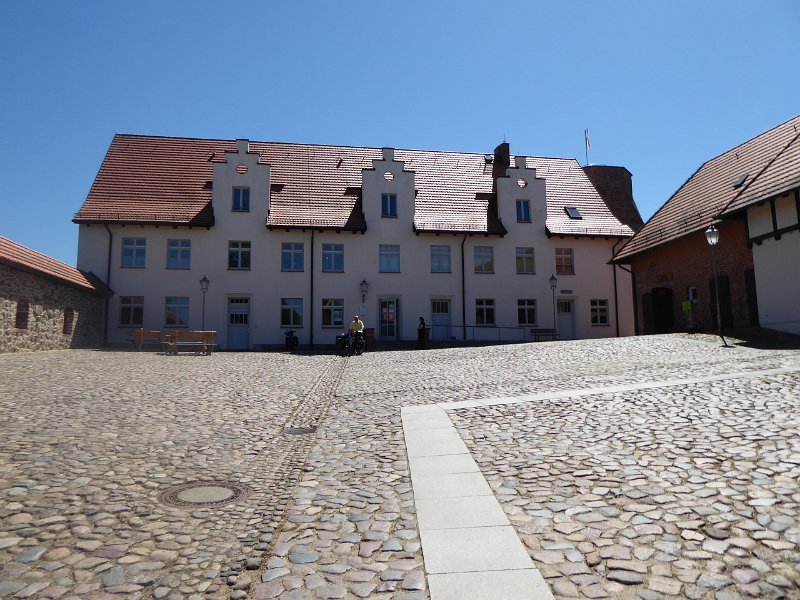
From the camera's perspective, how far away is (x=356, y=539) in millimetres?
4301

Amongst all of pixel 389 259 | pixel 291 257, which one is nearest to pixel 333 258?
pixel 291 257

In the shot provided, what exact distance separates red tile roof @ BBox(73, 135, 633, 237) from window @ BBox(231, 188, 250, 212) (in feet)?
4.42

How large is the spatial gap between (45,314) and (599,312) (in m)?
27.6

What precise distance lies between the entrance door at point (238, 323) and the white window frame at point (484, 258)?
12811mm

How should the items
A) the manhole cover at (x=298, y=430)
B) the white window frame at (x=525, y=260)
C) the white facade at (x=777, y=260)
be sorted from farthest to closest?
the white window frame at (x=525, y=260) → the white facade at (x=777, y=260) → the manhole cover at (x=298, y=430)

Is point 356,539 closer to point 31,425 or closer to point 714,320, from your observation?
point 31,425

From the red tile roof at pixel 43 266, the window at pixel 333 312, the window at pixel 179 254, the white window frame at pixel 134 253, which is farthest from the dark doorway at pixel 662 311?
the red tile roof at pixel 43 266

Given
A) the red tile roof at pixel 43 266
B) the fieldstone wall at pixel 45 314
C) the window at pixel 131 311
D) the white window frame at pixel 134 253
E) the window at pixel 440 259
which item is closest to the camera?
the fieldstone wall at pixel 45 314

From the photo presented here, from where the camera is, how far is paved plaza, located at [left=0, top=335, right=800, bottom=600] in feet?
11.8

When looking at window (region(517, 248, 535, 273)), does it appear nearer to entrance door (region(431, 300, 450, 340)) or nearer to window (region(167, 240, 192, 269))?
entrance door (region(431, 300, 450, 340))

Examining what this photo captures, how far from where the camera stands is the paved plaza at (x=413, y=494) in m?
3.58

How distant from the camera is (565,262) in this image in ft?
109

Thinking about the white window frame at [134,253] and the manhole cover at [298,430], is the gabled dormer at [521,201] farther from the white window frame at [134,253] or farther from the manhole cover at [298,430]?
the manhole cover at [298,430]

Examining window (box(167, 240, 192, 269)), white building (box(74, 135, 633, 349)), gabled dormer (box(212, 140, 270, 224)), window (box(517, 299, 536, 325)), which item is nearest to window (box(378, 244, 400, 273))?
white building (box(74, 135, 633, 349))
